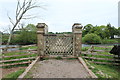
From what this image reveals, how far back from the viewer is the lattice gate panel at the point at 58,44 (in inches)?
245

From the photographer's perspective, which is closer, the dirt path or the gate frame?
the dirt path

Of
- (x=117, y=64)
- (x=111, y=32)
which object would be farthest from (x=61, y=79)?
(x=111, y=32)

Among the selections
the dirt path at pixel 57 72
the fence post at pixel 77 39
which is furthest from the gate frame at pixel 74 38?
the dirt path at pixel 57 72

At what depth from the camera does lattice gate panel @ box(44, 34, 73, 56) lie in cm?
622

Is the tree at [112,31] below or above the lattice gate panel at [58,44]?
above

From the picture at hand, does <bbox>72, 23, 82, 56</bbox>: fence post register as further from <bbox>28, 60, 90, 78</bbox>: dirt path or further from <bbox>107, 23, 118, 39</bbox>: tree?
<bbox>107, 23, 118, 39</bbox>: tree

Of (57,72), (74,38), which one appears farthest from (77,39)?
(57,72)

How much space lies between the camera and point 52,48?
6285mm

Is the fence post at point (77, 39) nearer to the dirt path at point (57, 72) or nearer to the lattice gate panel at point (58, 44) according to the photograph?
the lattice gate panel at point (58, 44)

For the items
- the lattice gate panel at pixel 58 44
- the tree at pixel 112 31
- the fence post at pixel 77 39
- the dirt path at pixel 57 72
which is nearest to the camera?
the dirt path at pixel 57 72

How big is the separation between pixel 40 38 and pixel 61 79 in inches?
142

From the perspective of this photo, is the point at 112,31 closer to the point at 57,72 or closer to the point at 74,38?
the point at 74,38

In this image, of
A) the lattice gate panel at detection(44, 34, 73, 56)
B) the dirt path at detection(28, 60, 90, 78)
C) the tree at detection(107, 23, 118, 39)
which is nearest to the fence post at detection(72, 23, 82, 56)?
the lattice gate panel at detection(44, 34, 73, 56)

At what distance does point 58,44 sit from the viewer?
6.34 m
